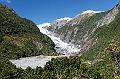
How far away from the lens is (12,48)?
601 ft

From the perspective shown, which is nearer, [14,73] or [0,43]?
[14,73]

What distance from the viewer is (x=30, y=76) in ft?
318

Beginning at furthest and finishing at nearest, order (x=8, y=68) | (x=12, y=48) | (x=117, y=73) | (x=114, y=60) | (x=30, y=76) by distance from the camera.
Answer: (x=12, y=48) → (x=114, y=60) → (x=117, y=73) → (x=8, y=68) → (x=30, y=76)

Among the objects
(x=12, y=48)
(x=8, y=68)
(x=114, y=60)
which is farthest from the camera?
(x=12, y=48)

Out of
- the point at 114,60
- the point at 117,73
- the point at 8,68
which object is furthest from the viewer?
the point at 114,60

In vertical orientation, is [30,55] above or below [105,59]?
above

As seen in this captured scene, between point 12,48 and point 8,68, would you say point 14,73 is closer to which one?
point 8,68

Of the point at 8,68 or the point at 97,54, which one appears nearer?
the point at 8,68

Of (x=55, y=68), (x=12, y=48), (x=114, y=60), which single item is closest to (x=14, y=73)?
(x=55, y=68)

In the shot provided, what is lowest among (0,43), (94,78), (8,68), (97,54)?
(94,78)

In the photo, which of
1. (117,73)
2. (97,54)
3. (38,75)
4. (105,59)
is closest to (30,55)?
(97,54)

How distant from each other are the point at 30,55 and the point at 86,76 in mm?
97260

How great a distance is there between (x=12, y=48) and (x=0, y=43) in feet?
23.4

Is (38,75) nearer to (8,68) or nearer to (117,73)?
(8,68)
